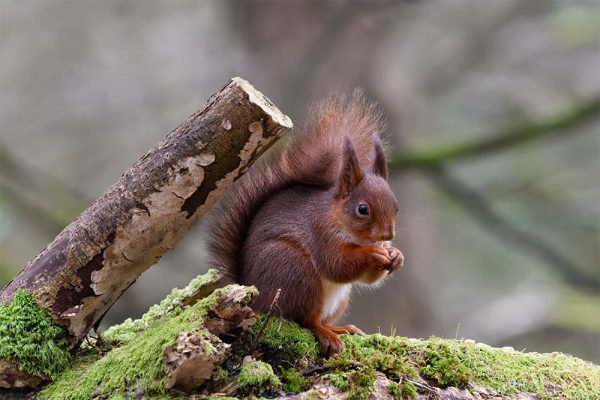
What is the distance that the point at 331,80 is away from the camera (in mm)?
5605

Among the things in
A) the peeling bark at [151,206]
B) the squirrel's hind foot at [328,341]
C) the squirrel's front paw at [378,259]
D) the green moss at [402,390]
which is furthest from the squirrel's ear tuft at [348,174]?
the green moss at [402,390]

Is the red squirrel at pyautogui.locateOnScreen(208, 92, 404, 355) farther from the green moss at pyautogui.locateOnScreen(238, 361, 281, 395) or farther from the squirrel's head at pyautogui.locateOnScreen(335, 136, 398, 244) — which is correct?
the green moss at pyautogui.locateOnScreen(238, 361, 281, 395)

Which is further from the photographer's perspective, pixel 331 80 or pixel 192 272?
pixel 192 272

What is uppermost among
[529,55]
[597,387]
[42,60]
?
[529,55]

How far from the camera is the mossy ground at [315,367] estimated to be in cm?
199

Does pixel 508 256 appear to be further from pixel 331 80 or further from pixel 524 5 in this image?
pixel 331 80

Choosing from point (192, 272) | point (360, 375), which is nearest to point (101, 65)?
point (192, 272)

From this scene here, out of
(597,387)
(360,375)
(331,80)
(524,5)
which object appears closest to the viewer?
(360,375)

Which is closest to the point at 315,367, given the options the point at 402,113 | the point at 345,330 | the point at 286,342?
the point at 286,342

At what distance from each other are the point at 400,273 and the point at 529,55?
99.8 inches

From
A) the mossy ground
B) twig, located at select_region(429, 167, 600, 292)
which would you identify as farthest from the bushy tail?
twig, located at select_region(429, 167, 600, 292)

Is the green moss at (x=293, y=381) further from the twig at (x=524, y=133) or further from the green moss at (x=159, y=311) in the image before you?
the twig at (x=524, y=133)

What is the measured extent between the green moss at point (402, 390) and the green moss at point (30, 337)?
0.95 metres

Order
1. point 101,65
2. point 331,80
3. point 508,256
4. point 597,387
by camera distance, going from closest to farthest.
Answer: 1. point 597,387
2. point 331,80
3. point 101,65
4. point 508,256
